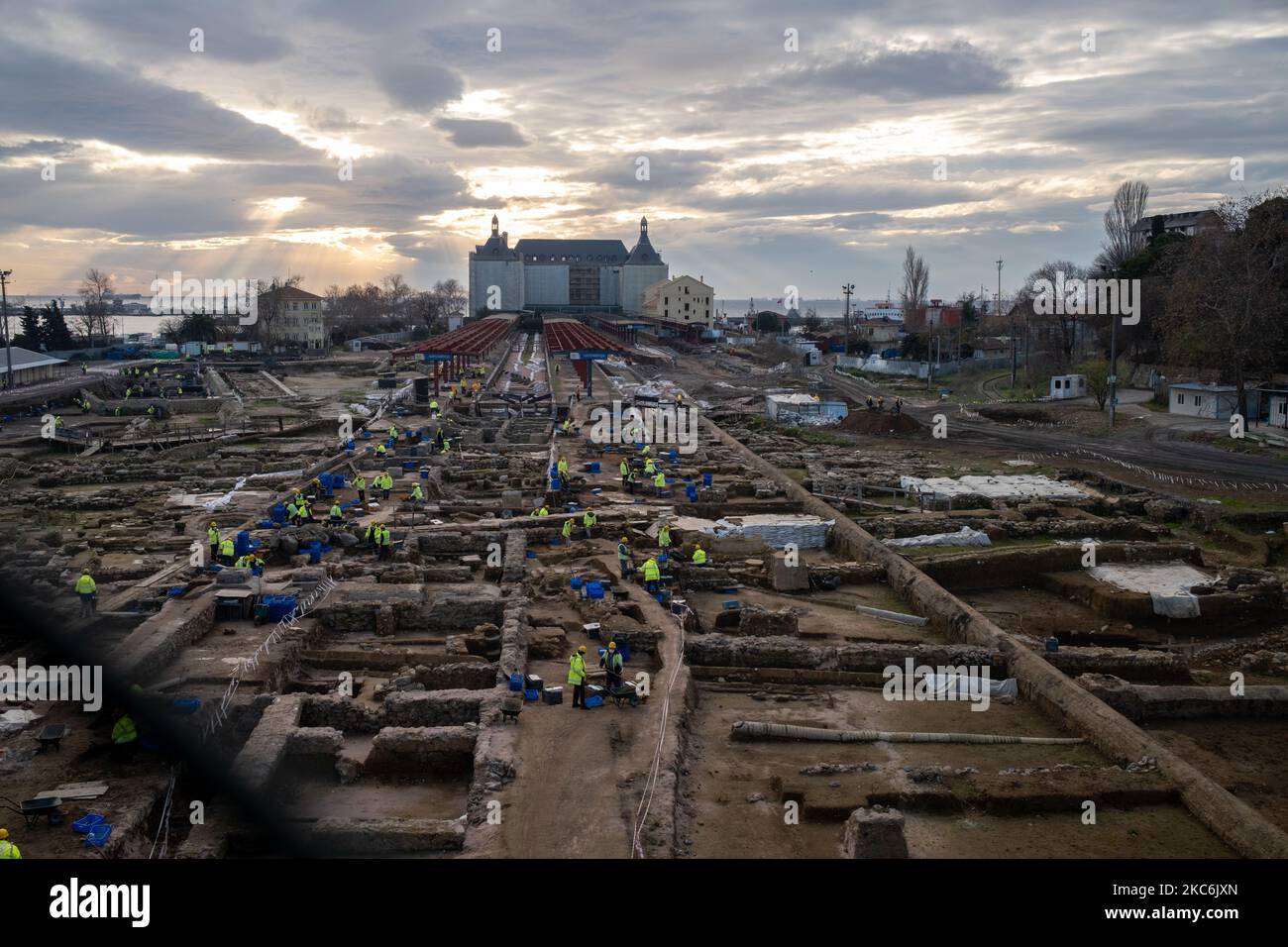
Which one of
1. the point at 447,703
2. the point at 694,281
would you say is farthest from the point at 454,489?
the point at 694,281

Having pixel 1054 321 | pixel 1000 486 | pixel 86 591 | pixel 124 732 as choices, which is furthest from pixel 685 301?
pixel 124 732

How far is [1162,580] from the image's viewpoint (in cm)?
2208

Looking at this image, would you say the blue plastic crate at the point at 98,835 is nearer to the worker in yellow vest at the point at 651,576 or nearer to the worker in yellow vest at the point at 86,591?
the worker in yellow vest at the point at 86,591

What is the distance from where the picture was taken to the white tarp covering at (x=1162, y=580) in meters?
20.6

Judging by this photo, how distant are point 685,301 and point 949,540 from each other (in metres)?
95.3

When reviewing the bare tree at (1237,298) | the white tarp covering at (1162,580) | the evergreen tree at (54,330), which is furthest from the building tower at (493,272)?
the white tarp covering at (1162,580)

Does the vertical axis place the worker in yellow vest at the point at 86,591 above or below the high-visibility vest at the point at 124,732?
above

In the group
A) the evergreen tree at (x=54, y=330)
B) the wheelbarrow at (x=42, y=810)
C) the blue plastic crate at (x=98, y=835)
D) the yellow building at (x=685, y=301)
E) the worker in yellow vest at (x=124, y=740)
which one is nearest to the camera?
the blue plastic crate at (x=98, y=835)

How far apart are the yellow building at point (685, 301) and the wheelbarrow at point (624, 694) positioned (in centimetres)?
10255

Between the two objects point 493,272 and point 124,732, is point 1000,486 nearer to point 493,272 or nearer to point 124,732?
point 124,732

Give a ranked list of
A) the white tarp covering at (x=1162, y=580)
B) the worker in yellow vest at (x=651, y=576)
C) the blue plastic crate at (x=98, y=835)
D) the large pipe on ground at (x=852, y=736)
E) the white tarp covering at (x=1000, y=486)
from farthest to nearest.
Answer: the white tarp covering at (x=1000, y=486), the white tarp covering at (x=1162, y=580), the worker in yellow vest at (x=651, y=576), the large pipe on ground at (x=852, y=736), the blue plastic crate at (x=98, y=835)

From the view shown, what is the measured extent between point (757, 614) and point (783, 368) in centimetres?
6101
